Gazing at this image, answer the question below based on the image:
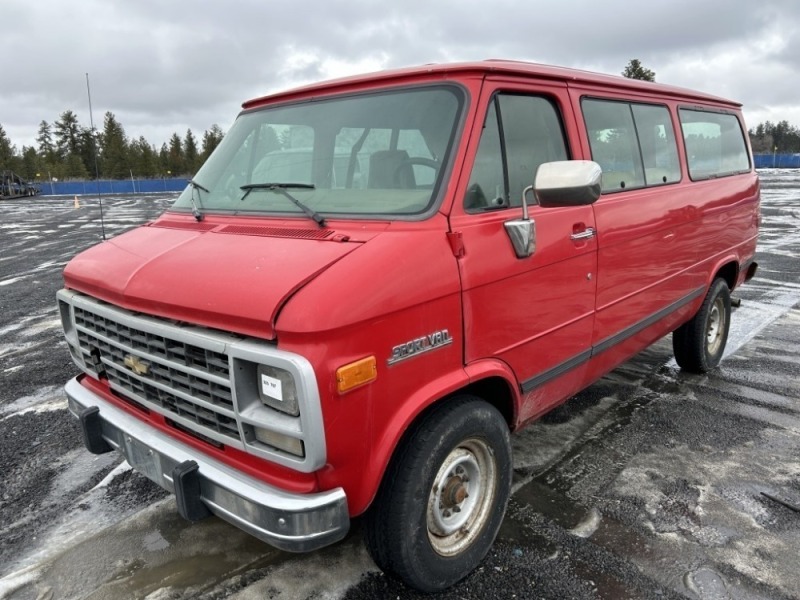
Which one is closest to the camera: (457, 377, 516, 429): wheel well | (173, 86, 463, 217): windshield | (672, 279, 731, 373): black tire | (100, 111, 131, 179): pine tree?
(173, 86, 463, 217): windshield

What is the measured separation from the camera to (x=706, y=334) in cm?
507

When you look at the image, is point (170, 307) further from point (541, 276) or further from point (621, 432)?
point (621, 432)

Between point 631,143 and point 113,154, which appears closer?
point 631,143

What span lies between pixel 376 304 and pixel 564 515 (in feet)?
5.97

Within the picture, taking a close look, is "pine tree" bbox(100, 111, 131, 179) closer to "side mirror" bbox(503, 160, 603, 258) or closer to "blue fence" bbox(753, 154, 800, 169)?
"blue fence" bbox(753, 154, 800, 169)

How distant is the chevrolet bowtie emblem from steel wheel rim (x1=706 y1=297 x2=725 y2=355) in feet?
15.1

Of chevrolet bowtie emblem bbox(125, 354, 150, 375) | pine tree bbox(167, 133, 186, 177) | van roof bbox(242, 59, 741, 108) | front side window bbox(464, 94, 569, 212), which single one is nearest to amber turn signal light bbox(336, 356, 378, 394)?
front side window bbox(464, 94, 569, 212)

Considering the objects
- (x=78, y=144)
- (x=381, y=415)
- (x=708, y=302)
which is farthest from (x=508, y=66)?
(x=78, y=144)

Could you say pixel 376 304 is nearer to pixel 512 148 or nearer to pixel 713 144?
pixel 512 148

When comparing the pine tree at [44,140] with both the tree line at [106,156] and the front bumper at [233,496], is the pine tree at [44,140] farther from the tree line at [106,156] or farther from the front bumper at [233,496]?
the front bumper at [233,496]

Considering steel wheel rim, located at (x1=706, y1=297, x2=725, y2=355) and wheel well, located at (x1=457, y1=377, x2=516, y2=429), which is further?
steel wheel rim, located at (x1=706, y1=297, x2=725, y2=355)

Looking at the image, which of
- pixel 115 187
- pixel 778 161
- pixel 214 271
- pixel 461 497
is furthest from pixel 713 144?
pixel 778 161

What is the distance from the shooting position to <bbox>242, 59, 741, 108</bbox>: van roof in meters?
2.76

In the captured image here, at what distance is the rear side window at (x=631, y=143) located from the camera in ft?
11.6
